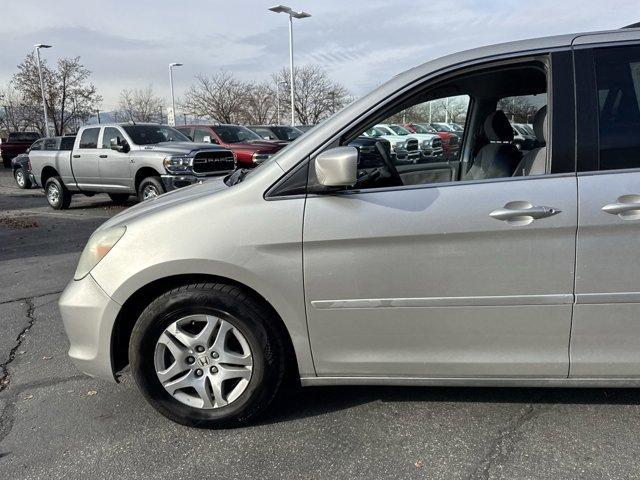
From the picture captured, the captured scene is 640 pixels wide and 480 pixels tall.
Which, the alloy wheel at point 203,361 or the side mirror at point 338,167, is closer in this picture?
the side mirror at point 338,167

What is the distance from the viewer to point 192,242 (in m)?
2.53

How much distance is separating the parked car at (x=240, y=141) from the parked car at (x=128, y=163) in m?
1.67

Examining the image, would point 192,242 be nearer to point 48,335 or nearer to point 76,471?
point 76,471

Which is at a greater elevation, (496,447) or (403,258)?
(403,258)

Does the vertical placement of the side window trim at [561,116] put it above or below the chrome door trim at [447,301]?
above

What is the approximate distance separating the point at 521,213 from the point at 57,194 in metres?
12.9

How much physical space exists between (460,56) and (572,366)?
158 centimetres

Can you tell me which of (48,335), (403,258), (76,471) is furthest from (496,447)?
(48,335)

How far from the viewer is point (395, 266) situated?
2.45 metres

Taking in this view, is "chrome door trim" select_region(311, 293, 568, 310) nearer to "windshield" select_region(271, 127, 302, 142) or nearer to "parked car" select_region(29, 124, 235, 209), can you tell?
"parked car" select_region(29, 124, 235, 209)

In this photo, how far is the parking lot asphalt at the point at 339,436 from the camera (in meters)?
2.43

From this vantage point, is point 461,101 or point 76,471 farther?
point 461,101

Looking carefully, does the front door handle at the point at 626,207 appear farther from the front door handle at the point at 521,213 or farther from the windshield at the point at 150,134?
the windshield at the point at 150,134

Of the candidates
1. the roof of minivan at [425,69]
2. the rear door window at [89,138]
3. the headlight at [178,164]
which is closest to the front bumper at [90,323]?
the roof of minivan at [425,69]
